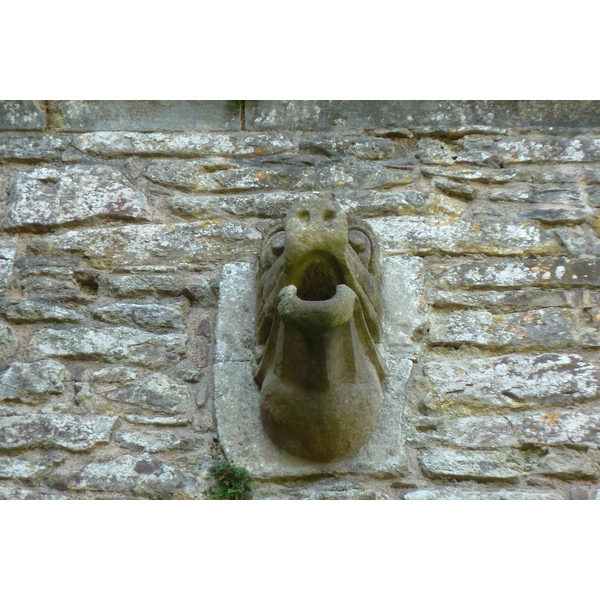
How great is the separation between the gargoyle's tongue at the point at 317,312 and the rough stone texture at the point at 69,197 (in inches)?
45.9

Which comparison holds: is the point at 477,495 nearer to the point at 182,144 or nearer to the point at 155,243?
the point at 155,243

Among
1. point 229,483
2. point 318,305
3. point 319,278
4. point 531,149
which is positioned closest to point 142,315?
point 229,483

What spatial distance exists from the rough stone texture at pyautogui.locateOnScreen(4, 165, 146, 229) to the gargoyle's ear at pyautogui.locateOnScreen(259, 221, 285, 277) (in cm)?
71

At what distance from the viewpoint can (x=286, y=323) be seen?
6.22 feet

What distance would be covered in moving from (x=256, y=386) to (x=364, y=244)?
573 millimetres

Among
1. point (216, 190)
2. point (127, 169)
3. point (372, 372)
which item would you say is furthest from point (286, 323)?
point (127, 169)

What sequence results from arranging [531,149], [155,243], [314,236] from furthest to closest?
[531,149] → [155,243] → [314,236]

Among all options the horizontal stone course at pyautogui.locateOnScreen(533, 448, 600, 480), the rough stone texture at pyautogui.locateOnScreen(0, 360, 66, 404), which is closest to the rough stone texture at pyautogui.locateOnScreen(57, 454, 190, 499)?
the rough stone texture at pyautogui.locateOnScreen(0, 360, 66, 404)

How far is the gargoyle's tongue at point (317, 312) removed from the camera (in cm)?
184

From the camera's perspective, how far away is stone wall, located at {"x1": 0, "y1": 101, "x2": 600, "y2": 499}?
2.25 m

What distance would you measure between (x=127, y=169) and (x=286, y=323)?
4.49 feet

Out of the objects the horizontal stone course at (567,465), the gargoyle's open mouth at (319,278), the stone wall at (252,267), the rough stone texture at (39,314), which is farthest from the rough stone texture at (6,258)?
the horizontal stone course at (567,465)

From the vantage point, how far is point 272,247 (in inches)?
88.8

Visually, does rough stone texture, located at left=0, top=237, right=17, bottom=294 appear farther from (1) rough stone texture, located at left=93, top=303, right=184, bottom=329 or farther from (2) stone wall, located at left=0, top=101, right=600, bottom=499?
(1) rough stone texture, located at left=93, top=303, right=184, bottom=329
